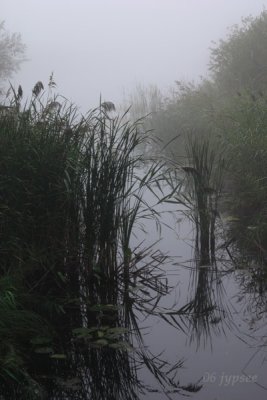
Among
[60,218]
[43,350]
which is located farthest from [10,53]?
[43,350]

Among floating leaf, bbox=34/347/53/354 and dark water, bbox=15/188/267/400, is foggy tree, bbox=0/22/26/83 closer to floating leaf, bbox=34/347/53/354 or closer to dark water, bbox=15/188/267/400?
dark water, bbox=15/188/267/400

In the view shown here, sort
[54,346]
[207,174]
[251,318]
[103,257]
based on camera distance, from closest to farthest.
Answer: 1. [54,346]
2. [251,318]
3. [103,257]
4. [207,174]

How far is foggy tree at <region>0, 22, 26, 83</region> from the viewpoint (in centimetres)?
1514

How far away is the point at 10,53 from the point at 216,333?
14807mm

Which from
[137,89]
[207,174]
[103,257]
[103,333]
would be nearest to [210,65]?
[137,89]

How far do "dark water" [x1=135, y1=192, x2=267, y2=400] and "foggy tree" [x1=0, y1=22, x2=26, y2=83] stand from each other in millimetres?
12930

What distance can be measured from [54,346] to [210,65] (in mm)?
8200

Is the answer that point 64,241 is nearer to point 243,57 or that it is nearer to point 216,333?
point 216,333

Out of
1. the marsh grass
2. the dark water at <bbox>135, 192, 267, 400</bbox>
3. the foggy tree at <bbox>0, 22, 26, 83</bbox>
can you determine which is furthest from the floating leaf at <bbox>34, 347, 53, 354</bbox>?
the foggy tree at <bbox>0, 22, 26, 83</bbox>

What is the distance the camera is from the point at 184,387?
1.99m

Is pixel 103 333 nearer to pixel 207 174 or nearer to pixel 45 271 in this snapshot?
pixel 45 271

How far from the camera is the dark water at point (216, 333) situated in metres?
2.01

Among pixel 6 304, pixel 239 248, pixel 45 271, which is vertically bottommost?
pixel 6 304

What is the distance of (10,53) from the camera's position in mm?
15672
